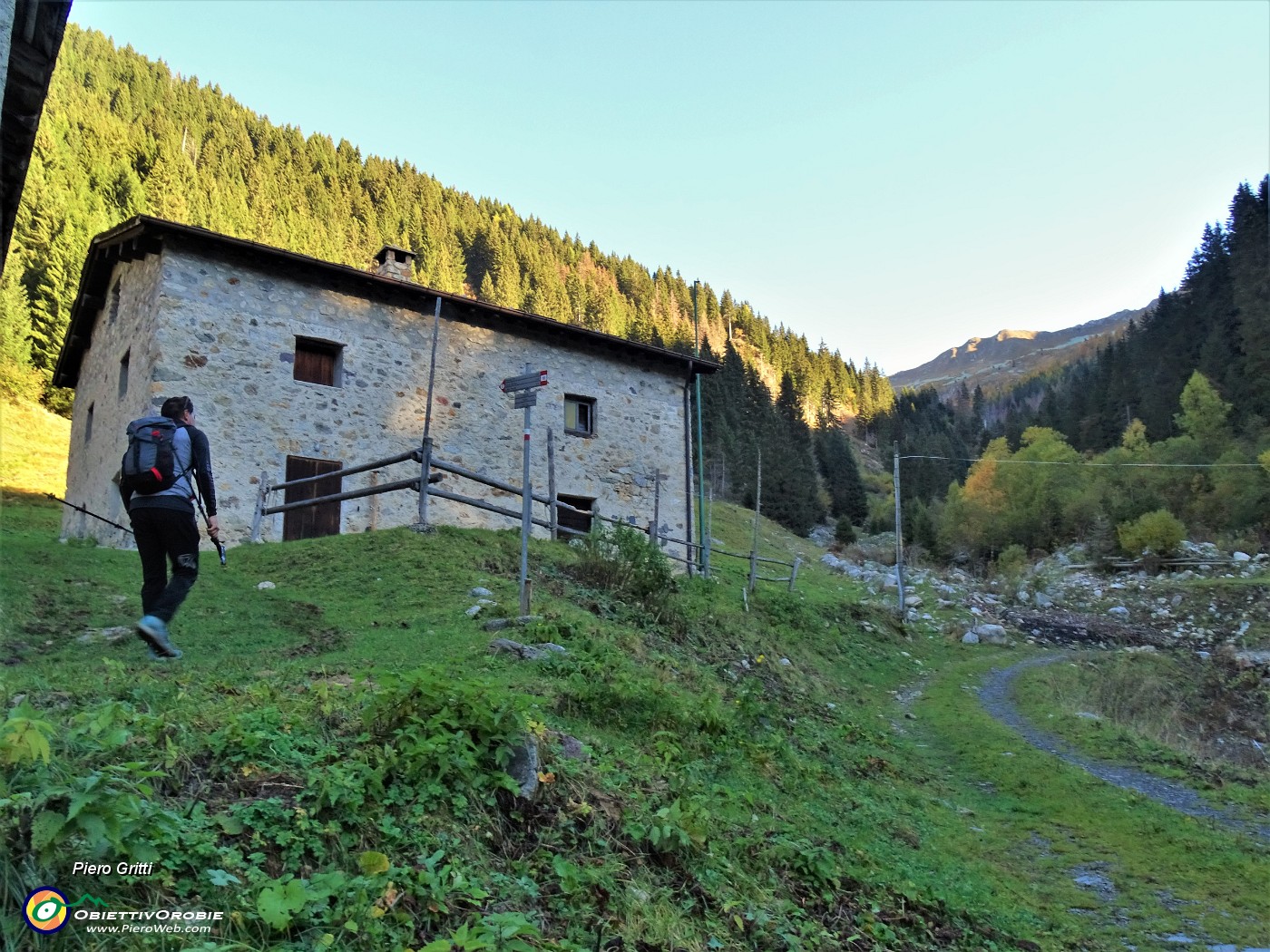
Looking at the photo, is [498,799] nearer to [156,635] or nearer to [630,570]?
[156,635]

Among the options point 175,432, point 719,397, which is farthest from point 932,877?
point 719,397

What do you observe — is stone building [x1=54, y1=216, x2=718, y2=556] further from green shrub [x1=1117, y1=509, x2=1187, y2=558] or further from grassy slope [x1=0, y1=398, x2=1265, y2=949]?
green shrub [x1=1117, y1=509, x2=1187, y2=558]

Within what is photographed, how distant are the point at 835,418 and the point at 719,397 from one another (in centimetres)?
4145

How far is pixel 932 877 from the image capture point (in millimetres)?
A: 5207

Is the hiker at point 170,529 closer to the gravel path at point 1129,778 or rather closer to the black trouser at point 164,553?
the black trouser at point 164,553

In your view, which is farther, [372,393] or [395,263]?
[395,263]

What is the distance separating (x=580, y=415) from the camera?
65.3 feet

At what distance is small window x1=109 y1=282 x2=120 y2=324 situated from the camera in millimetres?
17125

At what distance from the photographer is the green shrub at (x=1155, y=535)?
36531 mm

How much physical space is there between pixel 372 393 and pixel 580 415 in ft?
17.4

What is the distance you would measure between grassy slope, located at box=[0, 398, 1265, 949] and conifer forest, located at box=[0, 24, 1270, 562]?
98.0 feet

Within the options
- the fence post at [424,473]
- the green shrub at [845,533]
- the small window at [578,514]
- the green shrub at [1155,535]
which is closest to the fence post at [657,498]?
the small window at [578,514]

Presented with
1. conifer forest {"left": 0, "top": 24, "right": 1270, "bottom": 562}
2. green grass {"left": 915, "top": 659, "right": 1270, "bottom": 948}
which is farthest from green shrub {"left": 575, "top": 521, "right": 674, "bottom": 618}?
conifer forest {"left": 0, "top": 24, "right": 1270, "bottom": 562}

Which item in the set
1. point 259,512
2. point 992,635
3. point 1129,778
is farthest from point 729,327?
point 1129,778
